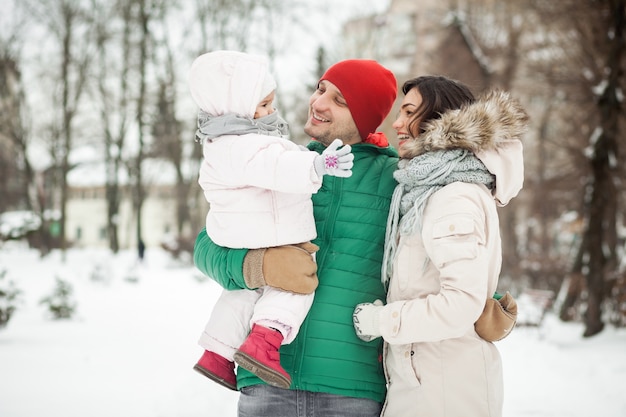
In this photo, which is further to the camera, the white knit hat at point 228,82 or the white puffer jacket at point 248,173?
the white knit hat at point 228,82

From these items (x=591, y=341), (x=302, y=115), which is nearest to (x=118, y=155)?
(x=302, y=115)

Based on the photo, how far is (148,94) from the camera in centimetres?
2409

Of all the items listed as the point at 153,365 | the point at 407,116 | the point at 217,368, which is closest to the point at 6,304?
the point at 153,365

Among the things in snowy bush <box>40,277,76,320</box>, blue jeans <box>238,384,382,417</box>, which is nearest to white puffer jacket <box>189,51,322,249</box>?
blue jeans <box>238,384,382,417</box>

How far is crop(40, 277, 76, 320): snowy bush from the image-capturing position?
10531 mm

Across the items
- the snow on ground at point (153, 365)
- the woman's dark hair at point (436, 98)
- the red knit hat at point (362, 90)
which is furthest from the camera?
the snow on ground at point (153, 365)

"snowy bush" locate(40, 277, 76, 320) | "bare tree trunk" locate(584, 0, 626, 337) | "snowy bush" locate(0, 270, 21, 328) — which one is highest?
"bare tree trunk" locate(584, 0, 626, 337)

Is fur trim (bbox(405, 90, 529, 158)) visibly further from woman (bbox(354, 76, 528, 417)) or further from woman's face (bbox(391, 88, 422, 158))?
woman's face (bbox(391, 88, 422, 158))

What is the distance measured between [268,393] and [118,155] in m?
26.6

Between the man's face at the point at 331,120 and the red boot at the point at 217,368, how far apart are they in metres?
1.04

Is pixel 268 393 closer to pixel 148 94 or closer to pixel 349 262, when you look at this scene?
pixel 349 262

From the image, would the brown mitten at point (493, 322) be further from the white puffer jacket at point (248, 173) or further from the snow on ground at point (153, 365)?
the snow on ground at point (153, 365)

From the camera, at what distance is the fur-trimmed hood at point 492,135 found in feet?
7.17

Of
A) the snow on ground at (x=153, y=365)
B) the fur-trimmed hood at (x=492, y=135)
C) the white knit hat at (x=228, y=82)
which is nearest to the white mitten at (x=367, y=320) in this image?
the fur-trimmed hood at (x=492, y=135)
